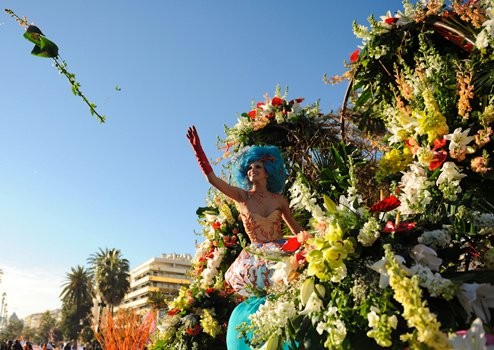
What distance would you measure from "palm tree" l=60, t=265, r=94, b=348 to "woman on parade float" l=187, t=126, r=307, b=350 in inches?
2318

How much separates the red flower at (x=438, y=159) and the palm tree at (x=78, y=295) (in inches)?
2376

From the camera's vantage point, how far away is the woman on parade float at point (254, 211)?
9.14 feet

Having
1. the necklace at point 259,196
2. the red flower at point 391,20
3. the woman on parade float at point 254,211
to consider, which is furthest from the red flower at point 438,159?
the necklace at point 259,196

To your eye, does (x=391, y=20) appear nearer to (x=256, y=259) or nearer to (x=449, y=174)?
(x=449, y=174)

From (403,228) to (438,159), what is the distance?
707mm

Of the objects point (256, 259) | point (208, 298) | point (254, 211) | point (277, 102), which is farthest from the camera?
point (277, 102)

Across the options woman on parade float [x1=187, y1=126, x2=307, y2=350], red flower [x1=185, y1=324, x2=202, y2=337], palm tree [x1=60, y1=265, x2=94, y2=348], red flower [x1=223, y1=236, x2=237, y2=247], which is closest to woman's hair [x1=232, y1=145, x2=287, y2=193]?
woman on parade float [x1=187, y1=126, x2=307, y2=350]

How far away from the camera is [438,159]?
7.49 feet

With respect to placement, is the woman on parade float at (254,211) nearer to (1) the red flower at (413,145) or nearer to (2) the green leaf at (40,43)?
(1) the red flower at (413,145)

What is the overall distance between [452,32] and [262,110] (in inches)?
93.2

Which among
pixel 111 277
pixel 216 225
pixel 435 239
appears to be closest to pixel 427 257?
pixel 435 239

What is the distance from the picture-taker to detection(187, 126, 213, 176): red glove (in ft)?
10.5

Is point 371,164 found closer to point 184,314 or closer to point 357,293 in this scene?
point 184,314

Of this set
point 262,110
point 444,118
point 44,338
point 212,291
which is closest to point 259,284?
point 212,291
